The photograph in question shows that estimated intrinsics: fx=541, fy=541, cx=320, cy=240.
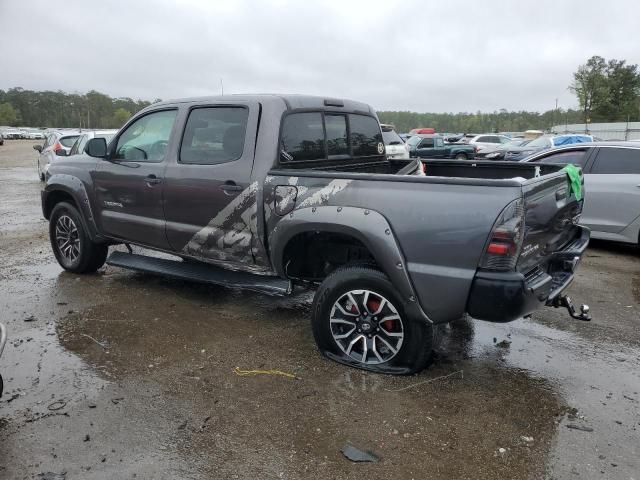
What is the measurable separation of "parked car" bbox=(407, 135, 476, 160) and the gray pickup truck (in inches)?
707

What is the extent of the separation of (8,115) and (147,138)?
10574cm

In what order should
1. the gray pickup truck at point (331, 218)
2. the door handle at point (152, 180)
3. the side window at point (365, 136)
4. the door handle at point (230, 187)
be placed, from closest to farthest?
1. the gray pickup truck at point (331, 218)
2. the door handle at point (230, 187)
3. the door handle at point (152, 180)
4. the side window at point (365, 136)

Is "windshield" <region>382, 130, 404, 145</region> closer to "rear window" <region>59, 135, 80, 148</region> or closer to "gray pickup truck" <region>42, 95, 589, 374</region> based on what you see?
"rear window" <region>59, 135, 80, 148</region>

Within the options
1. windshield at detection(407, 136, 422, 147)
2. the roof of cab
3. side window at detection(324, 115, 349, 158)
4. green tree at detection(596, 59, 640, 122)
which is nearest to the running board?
side window at detection(324, 115, 349, 158)

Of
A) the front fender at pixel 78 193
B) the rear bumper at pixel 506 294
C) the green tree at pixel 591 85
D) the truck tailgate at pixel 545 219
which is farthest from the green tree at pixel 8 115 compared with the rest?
the rear bumper at pixel 506 294

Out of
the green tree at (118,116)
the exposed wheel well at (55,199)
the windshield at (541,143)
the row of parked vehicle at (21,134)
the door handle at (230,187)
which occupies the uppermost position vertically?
the green tree at (118,116)

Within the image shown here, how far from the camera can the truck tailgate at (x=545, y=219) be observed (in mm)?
3246

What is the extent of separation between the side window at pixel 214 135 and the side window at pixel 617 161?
5.51 m

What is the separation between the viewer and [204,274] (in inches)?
191

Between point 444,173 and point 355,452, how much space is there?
11.0 ft

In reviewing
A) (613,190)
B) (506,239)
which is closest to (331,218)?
(506,239)

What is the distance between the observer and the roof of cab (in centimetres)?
439

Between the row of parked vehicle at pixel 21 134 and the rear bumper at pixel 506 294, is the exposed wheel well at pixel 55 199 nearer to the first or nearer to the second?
the rear bumper at pixel 506 294

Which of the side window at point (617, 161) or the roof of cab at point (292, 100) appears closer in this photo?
the roof of cab at point (292, 100)
